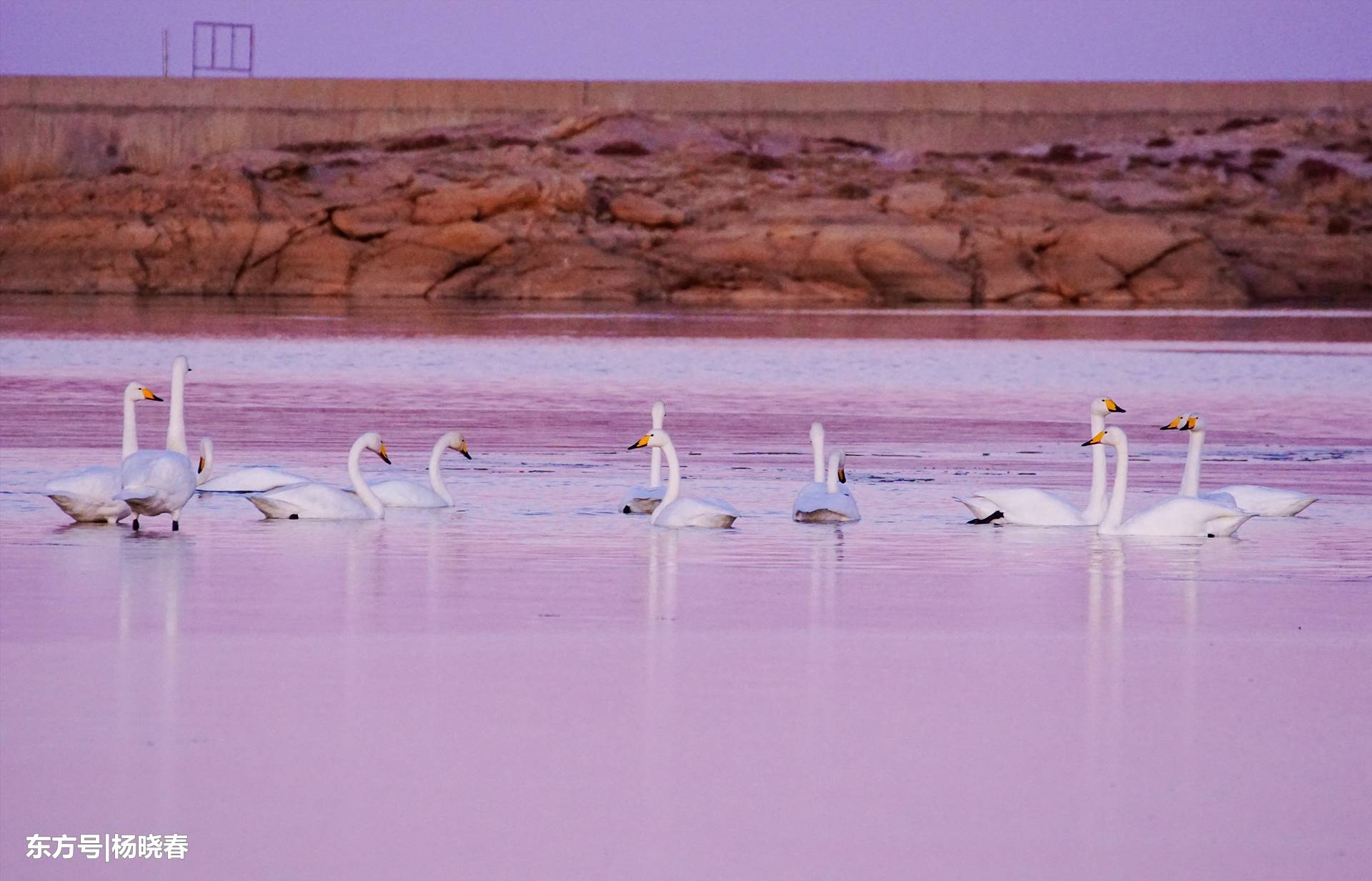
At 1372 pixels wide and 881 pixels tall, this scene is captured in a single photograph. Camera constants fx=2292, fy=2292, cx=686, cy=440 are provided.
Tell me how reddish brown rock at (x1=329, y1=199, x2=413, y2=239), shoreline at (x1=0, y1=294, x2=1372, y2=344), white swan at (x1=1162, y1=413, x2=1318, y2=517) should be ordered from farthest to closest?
reddish brown rock at (x1=329, y1=199, x2=413, y2=239) < shoreline at (x1=0, y1=294, x2=1372, y2=344) < white swan at (x1=1162, y1=413, x2=1318, y2=517)

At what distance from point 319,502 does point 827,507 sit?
2400 millimetres

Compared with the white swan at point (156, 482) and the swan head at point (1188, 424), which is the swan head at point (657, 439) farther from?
the swan head at point (1188, 424)

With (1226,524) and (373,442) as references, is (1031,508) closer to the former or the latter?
(1226,524)

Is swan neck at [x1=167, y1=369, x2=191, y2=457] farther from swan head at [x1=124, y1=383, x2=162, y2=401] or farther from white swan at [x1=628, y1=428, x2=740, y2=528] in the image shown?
white swan at [x1=628, y1=428, x2=740, y2=528]

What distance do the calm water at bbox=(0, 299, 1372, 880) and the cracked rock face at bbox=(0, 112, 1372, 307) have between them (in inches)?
1572

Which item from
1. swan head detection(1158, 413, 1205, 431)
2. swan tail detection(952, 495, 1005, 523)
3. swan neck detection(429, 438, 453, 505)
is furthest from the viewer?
swan head detection(1158, 413, 1205, 431)

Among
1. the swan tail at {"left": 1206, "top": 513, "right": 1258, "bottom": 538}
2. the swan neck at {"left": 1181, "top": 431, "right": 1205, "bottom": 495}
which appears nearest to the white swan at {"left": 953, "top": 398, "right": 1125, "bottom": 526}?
the swan neck at {"left": 1181, "top": 431, "right": 1205, "bottom": 495}

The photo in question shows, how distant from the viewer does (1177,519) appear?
10430mm

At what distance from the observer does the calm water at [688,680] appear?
497 cm

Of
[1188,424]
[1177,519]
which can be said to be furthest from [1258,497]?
[1177,519]

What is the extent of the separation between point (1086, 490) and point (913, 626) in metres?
5.32

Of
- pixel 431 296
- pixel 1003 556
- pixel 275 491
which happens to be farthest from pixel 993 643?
pixel 431 296

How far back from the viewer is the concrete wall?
226 feet

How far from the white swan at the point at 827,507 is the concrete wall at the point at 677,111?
58.1 meters
